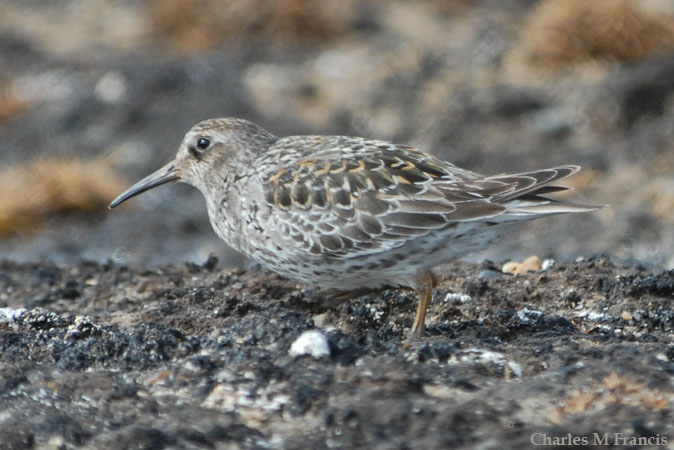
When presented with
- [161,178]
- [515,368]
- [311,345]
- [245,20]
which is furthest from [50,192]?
[515,368]

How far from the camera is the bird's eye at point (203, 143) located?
25.1 ft

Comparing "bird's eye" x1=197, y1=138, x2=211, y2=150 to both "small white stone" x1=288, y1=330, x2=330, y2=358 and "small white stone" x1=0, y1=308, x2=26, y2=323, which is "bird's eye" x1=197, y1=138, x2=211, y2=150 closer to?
"small white stone" x1=0, y1=308, x2=26, y2=323

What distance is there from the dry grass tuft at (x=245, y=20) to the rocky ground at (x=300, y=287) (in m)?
0.05

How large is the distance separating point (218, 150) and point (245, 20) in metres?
12.8

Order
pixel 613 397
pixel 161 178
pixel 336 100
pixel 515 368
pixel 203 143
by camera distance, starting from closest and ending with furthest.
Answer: pixel 613 397 → pixel 515 368 → pixel 203 143 → pixel 161 178 → pixel 336 100

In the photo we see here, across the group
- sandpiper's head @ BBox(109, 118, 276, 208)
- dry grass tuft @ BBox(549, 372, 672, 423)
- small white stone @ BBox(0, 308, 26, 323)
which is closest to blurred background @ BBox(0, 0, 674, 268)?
sandpiper's head @ BBox(109, 118, 276, 208)

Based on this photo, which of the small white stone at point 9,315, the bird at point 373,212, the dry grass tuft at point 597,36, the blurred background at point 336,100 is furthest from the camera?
the dry grass tuft at point 597,36

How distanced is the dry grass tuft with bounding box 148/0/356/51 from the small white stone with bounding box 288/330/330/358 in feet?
46.8

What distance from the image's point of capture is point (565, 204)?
6.20 m

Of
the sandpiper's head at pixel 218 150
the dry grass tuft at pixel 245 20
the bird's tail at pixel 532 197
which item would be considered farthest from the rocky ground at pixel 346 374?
the dry grass tuft at pixel 245 20

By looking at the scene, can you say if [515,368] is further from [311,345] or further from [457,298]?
[457,298]

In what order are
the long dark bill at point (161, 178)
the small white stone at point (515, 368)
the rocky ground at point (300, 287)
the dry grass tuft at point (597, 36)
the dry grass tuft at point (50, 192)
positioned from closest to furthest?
the rocky ground at point (300, 287) < the small white stone at point (515, 368) < the long dark bill at point (161, 178) < the dry grass tuft at point (50, 192) < the dry grass tuft at point (597, 36)

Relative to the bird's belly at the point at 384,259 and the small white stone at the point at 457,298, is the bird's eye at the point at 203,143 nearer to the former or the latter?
the bird's belly at the point at 384,259

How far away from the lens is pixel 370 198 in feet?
21.6
